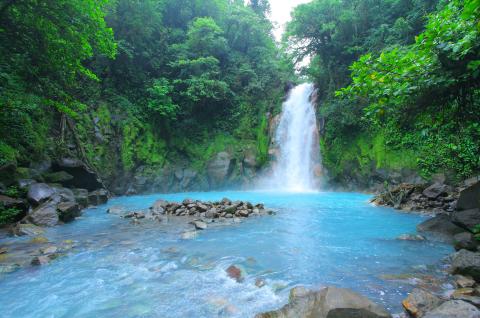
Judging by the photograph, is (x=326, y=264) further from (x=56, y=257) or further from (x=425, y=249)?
(x=56, y=257)

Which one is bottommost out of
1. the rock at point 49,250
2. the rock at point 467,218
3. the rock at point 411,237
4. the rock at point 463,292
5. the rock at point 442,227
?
the rock at point 49,250

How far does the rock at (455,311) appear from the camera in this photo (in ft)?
7.16

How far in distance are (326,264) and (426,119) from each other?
10.5 ft

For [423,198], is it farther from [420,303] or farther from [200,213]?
[420,303]

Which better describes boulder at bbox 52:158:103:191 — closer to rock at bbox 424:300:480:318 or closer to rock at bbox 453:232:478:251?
rock at bbox 424:300:480:318

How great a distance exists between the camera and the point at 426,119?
16.5 ft

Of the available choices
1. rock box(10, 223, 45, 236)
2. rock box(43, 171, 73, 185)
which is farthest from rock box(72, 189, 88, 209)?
rock box(10, 223, 45, 236)

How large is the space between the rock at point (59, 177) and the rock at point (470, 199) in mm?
12627

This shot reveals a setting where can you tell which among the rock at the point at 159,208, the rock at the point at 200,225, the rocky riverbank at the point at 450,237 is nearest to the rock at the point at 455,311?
the rocky riverbank at the point at 450,237

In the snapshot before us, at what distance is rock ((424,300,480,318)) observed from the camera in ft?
7.16

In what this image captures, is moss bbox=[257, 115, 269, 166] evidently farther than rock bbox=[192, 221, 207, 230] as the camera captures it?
Yes

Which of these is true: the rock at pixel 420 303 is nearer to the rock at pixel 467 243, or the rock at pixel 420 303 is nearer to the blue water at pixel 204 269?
the blue water at pixel 204 269

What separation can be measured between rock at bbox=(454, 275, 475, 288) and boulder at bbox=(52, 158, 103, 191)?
12415 mm

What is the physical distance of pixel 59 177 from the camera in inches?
426
